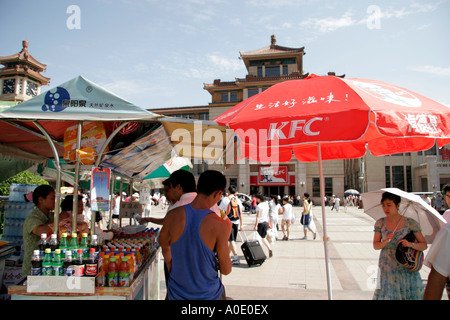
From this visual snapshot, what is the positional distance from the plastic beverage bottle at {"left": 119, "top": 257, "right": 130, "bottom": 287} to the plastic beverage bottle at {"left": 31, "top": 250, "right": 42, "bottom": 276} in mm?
693

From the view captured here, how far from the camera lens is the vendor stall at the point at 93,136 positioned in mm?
2844

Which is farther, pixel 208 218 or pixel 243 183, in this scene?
pixel 243 183

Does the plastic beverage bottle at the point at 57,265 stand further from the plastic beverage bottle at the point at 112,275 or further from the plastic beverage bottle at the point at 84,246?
the plastic beverage bottle at the point at 112,275

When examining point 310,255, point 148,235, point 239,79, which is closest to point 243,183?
point 239,79

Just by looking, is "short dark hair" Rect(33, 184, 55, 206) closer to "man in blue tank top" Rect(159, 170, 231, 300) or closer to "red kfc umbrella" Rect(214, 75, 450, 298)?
"man in blue tank top" Rect(159, 170, 231, 300)

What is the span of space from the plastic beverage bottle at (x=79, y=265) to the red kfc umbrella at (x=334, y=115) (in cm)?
184

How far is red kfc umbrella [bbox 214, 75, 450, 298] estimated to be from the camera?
265 centimetres

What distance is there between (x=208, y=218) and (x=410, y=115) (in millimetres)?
2069

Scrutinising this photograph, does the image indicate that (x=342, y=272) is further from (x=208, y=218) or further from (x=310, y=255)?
(x=208, y=218)

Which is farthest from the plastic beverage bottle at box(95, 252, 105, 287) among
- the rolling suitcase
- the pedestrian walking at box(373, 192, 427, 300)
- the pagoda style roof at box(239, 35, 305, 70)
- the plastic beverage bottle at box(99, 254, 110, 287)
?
the pagoda style roof at box(239, 35, 305, 70)

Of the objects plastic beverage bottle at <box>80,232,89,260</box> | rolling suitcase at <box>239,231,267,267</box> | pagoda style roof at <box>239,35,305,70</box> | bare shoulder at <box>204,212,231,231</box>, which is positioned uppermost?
pagoda style roof at <box>239,35,305,70</box>

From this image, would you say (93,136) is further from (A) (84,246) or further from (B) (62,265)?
(B) (62,265)

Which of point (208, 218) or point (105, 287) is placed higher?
point (208, 218)

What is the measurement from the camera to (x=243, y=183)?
41.5 meters
